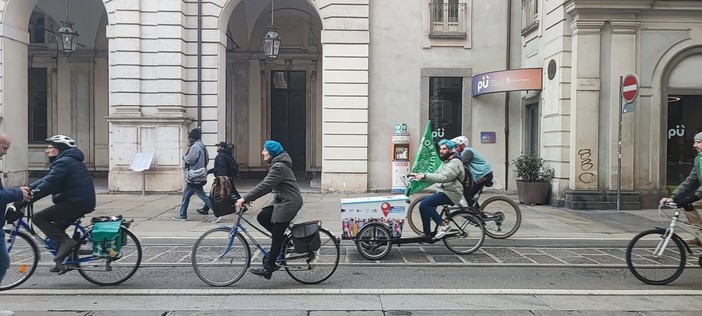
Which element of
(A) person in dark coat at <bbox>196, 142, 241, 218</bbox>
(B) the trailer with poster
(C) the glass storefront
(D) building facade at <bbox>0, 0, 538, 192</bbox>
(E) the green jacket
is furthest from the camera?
(D) building facade at <bbox>0, 0, 538, 192</bbox>

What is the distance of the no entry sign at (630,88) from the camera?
11922 millimetres

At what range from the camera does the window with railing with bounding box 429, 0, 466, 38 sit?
16484 mm

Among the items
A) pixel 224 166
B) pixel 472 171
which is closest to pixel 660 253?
pixel 472 171

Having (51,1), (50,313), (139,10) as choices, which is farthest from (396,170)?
(51,1)

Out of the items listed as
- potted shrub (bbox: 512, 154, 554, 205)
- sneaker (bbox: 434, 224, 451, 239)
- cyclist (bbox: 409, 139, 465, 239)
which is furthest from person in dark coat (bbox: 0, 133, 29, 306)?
potted shrub (bbox: 512, 154, 554, 205)

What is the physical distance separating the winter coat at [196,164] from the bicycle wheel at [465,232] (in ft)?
18.9

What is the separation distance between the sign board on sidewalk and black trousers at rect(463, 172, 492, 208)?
960 centimetres

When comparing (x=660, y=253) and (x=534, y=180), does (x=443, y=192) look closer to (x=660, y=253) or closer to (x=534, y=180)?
(x=660, y=253)

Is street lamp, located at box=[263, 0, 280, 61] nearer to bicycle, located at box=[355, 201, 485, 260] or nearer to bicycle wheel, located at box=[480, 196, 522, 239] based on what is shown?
bicycle wheel, located at box=[480, 196, 522, 239]

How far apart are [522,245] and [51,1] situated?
61.9 ft

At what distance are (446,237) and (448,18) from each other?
1000 centimetres

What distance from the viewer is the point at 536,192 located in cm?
1412

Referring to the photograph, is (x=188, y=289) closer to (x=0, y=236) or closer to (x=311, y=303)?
(x=311, y=303)

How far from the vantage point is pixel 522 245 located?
9.26m
